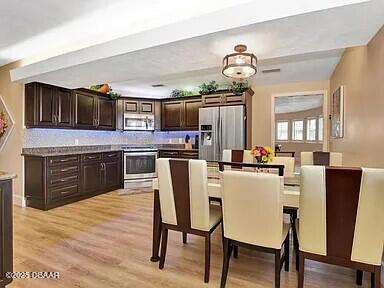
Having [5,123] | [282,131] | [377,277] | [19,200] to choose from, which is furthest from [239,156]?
[282,131]

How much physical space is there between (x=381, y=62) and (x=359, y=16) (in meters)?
0.60

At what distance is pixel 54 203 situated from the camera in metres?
4.54

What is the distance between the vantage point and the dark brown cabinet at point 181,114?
6691 millimetres

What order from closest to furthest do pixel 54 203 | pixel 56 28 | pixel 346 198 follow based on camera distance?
pixel 346 198
pixel 56 28
pixel 54 203

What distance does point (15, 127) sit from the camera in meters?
4.69

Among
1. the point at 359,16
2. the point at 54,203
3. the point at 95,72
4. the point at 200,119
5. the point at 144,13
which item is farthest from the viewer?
the point at 200,119

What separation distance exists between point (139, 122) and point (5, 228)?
16.5 feet

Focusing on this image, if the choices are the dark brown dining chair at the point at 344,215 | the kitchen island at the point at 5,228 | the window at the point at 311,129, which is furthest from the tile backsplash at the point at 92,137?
the window at the point at 311,129

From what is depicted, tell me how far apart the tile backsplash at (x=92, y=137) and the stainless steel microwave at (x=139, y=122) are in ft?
1.30

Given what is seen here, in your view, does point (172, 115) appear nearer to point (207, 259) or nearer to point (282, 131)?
point (207, 259)

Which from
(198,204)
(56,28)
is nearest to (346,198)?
(198,204)

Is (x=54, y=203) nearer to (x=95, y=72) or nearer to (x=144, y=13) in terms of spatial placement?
(x=95, y=72)

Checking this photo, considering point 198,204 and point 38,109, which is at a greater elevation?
point 38,109

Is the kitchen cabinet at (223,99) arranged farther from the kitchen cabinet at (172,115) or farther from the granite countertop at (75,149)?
the granite countertop at (75,149)
